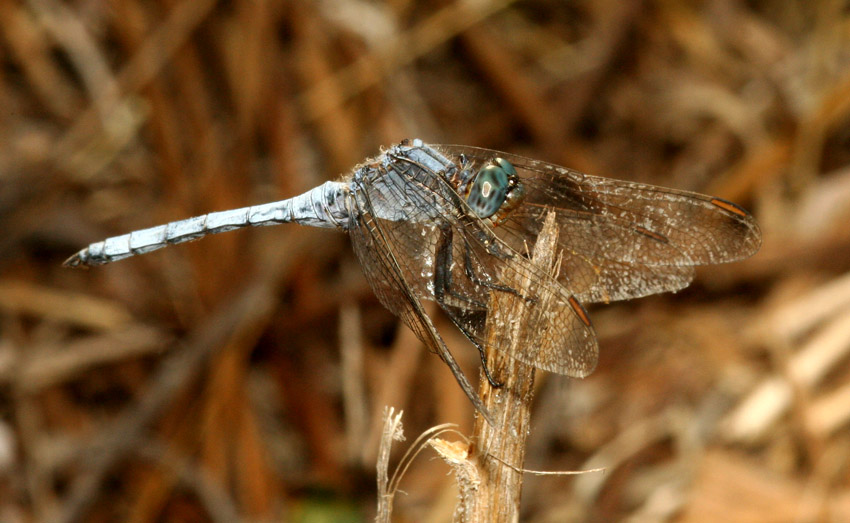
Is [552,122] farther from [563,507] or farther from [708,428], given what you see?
[563,507]

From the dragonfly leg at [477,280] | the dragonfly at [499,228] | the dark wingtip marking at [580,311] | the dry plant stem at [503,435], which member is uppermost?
the dragonfly at [499,228]

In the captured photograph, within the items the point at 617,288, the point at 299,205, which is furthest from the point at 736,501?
the point at 299,205

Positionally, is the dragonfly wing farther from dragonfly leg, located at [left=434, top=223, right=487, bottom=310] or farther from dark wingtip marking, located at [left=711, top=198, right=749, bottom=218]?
dark wingtip marking, located at [left=711, top=198, right=749, bottom=218]

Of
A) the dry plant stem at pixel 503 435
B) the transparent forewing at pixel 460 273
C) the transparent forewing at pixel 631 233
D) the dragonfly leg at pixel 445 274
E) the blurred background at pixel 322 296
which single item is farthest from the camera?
the blurred background at pixel 322 296

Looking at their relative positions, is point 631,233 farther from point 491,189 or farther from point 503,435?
point 503,435

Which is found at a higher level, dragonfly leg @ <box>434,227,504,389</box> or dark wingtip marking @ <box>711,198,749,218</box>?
dark wingtip marking @ <box>711,198,749,218</box>

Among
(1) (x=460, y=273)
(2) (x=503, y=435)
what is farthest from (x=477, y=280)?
(2) (x=503, y=435)

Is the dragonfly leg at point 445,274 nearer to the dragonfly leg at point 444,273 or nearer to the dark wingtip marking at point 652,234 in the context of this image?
the dragonfly leg at point 444,273

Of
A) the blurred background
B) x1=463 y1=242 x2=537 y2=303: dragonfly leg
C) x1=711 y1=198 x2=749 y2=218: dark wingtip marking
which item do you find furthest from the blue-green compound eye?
the blurred background

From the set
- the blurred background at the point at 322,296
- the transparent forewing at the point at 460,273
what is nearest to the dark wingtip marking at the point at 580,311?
the transparent forewing at the point at 460,273
